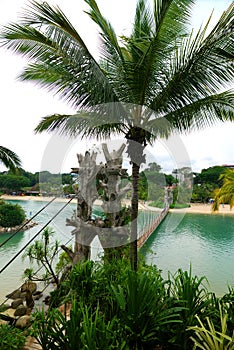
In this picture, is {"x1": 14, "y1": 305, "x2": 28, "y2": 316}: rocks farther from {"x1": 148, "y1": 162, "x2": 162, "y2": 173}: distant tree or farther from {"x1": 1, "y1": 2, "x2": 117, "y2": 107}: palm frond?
{"x1": 1, "y1": 2, "x2": 117, "y2": 107}: palm frond

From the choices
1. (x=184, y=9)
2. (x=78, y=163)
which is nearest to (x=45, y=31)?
(x=184, y=9)

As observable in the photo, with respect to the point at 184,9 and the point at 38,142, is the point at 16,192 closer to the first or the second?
the point at 38,142

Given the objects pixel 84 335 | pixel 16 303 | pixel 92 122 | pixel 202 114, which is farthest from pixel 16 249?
pixel 84 335

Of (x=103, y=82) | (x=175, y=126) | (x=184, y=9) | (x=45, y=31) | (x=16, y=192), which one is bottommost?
(x=16, y=192)

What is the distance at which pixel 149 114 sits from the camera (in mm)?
4027

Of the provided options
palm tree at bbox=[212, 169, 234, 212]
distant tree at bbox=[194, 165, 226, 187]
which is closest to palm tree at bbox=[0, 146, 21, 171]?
palm tree at bbox=[212, 169, 234, 212]

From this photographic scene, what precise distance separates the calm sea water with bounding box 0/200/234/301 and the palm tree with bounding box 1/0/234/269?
266 cm

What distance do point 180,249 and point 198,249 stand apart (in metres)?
0.72

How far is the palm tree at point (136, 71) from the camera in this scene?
3.01 metres

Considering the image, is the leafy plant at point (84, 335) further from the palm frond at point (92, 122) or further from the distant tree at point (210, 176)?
the distant tree at point (210, 176)

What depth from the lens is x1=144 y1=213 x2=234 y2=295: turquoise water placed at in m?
7.90

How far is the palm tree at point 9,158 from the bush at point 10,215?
8.59 meters

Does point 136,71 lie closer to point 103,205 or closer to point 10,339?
point 103,205

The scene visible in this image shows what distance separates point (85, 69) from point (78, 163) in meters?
1.98
